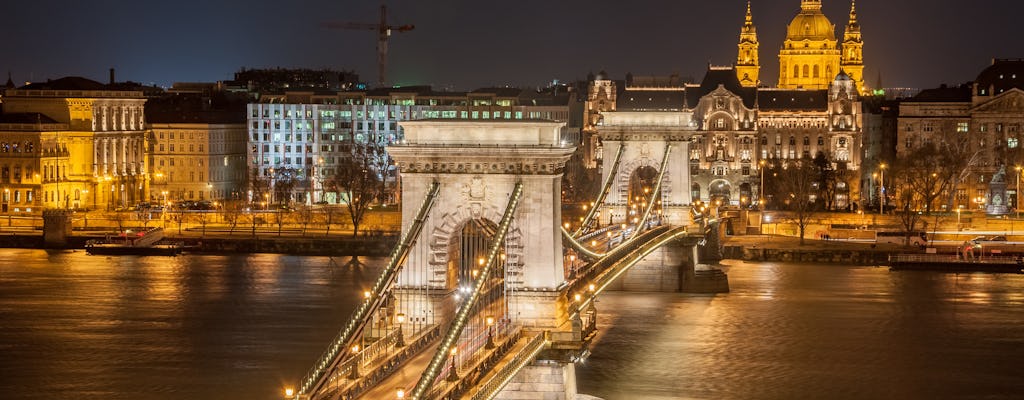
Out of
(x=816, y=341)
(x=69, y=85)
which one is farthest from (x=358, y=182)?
(x=816, y=341)

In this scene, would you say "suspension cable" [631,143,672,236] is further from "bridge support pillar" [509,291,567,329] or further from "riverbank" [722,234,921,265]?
"bridge support pillar" [509,291,567,329]

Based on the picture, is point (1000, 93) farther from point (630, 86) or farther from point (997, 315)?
point (997, 315)

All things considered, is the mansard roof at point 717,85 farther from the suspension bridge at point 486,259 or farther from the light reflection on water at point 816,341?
the suspension bridge at point 486,259

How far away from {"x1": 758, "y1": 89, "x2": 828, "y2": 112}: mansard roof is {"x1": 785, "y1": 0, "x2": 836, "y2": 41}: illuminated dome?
44.0 ft

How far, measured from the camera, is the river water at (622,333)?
38469mm

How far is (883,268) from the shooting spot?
6406cm

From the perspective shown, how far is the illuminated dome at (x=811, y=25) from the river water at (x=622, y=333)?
4403 cm

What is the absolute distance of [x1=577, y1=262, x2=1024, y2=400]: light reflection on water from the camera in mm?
38688

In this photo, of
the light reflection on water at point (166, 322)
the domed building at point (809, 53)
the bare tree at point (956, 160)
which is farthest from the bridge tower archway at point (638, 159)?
the domed building at point (809, 53)

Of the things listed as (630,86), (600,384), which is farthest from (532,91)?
(600,384)

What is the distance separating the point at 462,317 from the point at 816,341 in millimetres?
19006

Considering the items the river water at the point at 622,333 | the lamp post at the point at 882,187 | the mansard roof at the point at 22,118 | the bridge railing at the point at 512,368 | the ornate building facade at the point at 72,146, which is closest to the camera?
the bridge railing at the point at 512,368

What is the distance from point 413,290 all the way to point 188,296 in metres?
23.4

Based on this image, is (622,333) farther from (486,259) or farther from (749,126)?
(749,126)
